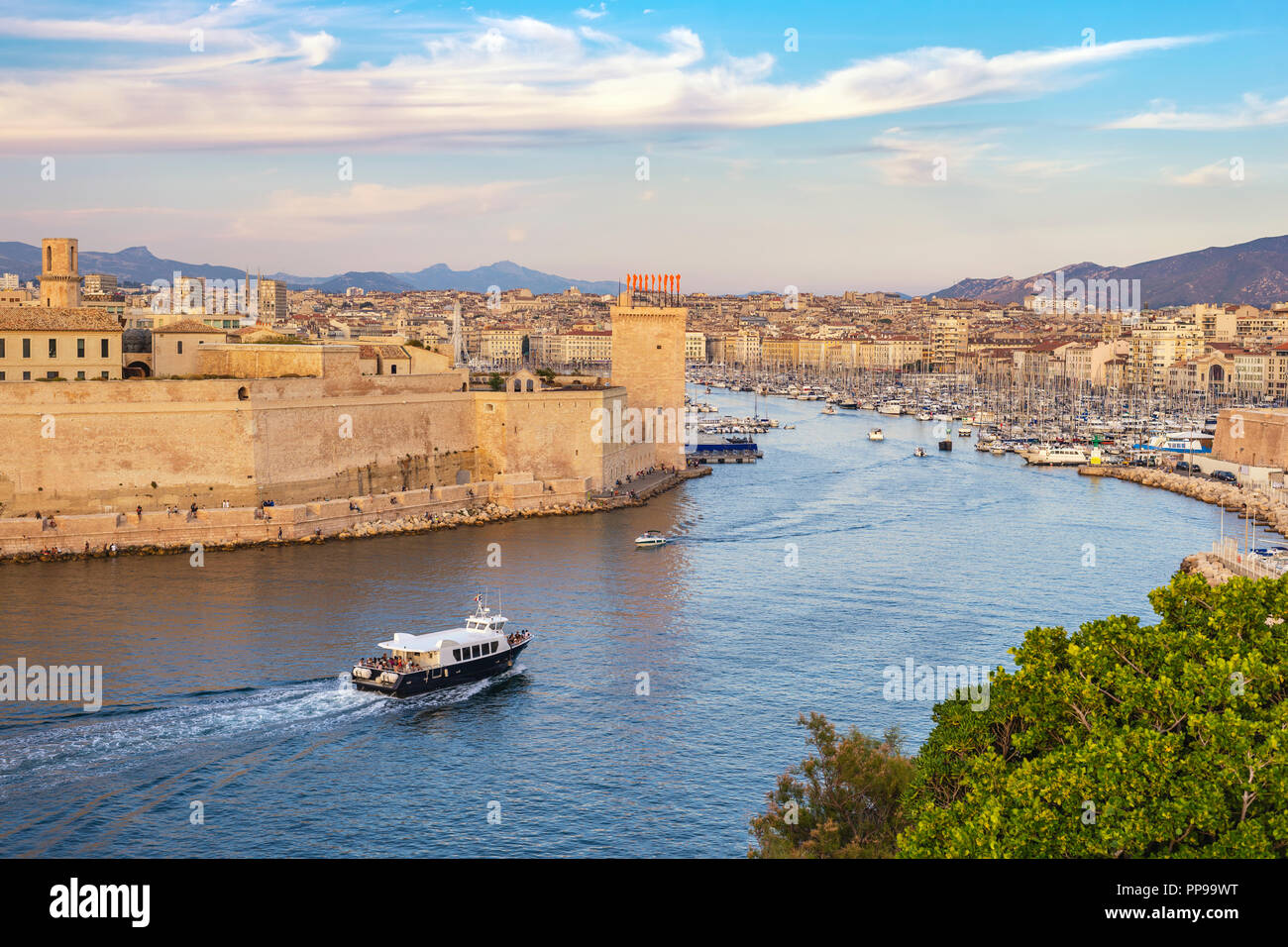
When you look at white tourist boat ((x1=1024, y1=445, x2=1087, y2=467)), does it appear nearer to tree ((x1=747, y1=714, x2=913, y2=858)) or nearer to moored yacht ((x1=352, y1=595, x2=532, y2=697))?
moored yacht ((x1=352, y1=595, x2=532, y2=697))

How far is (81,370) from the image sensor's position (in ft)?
76.6

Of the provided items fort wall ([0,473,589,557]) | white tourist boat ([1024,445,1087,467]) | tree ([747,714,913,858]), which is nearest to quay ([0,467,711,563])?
fort wall ([0,473,589,557])

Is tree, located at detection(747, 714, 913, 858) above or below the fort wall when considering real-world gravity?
below

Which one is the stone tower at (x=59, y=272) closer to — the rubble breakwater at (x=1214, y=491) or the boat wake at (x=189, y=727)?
the boat wake at (x=189, y=727)

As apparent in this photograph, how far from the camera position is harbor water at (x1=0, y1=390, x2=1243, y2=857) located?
31.8 feet

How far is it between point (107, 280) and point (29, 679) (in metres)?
59.4

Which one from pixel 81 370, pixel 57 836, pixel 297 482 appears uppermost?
pixel 81 370

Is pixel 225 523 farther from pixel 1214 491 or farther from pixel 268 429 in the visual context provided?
pixel 1214 491

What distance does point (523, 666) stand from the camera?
14117 millimetres

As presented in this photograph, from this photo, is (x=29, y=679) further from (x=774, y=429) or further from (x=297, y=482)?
(x=774, y=429)

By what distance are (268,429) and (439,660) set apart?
1102 cm

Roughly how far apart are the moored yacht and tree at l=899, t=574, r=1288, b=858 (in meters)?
6.88

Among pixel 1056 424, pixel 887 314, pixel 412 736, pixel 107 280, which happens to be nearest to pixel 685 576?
pixel 412 736

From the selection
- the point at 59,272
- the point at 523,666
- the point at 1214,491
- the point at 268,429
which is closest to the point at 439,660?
the point at 523,666
